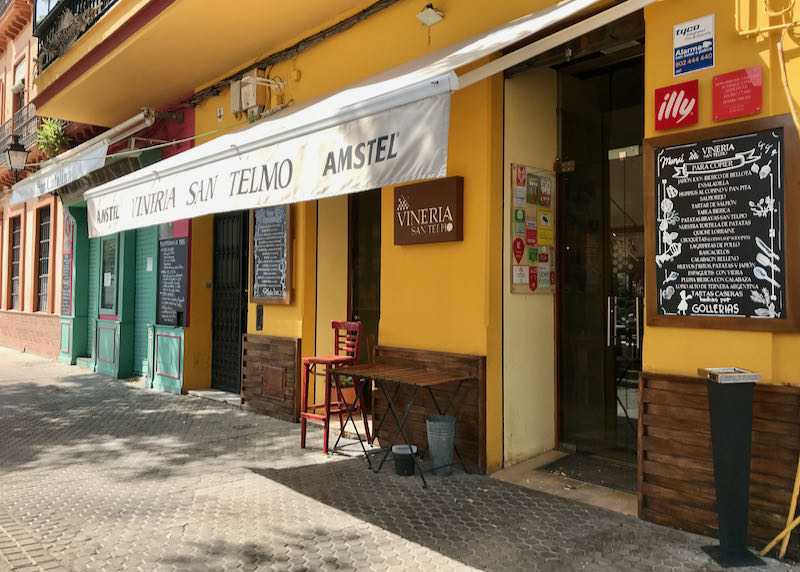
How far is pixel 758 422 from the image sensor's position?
3.40m

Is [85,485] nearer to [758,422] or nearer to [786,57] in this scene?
[758,422]

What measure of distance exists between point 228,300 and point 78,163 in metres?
2.99

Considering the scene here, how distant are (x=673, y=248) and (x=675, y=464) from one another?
1.31 metres

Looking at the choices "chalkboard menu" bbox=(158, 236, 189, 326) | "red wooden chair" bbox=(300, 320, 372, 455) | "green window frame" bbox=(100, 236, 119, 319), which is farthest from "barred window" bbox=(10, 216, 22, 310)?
"red wooden chair" bbox=(300, 320, 372, 455)

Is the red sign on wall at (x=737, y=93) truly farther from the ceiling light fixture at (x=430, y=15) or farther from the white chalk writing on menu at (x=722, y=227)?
the ceiling light fixture at (x=430, y=15)

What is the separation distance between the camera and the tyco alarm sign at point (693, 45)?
368cm

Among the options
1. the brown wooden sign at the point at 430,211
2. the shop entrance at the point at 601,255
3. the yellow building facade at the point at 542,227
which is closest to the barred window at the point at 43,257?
the yellow building facade at the point at 542,227

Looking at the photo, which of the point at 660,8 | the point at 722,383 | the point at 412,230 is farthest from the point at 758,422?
the point at 412,230

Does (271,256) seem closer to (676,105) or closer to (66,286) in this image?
(676,105)

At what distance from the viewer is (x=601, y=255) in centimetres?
537

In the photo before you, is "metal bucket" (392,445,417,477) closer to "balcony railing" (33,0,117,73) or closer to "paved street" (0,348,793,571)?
"paved street" (0,348,793,571)

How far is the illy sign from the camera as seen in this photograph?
372 centimetres

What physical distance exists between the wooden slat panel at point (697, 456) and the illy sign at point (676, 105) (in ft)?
5.14

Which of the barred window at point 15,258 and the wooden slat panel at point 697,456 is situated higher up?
the barred window at point 15,258
